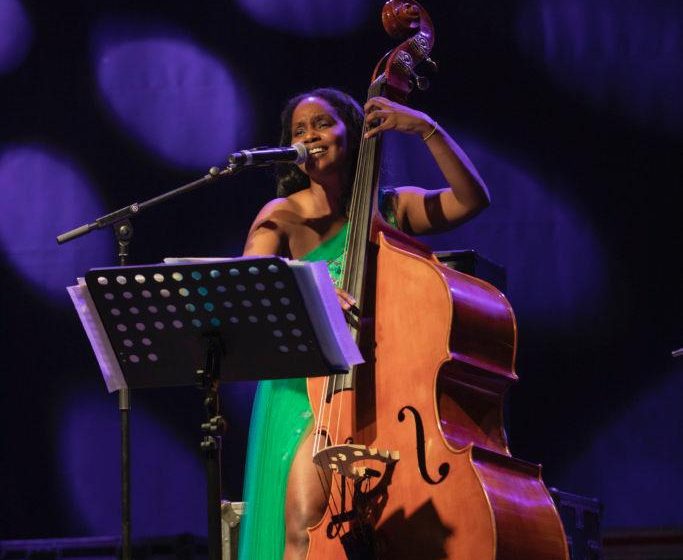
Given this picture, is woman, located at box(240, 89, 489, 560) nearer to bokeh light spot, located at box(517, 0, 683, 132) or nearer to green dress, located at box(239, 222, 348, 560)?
green dress, located at box(239, 222, 348, 560)

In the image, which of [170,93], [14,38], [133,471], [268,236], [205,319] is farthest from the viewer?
[14,38]

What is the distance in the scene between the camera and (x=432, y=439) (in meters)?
2.43

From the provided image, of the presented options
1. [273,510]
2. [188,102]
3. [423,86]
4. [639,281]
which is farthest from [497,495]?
[188,102]

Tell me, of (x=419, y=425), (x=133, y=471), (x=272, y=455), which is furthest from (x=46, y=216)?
(x=419, y=425)

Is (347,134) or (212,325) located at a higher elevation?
(347,134)

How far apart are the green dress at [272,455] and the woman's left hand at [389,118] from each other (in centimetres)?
33

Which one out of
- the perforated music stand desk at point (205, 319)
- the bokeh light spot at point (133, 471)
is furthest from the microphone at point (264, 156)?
the bokeh light spot at point (133, 471)

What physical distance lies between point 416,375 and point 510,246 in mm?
2189

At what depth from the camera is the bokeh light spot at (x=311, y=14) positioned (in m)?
4.84

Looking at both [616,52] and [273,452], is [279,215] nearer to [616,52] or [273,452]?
[273,452]

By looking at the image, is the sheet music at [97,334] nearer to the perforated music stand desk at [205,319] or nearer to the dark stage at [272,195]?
the perforated music stand desk at [205,319]

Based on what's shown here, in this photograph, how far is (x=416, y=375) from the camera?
2.52 metres

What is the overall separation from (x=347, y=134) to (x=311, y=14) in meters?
1.99

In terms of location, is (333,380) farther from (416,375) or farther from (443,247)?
(443,247)
